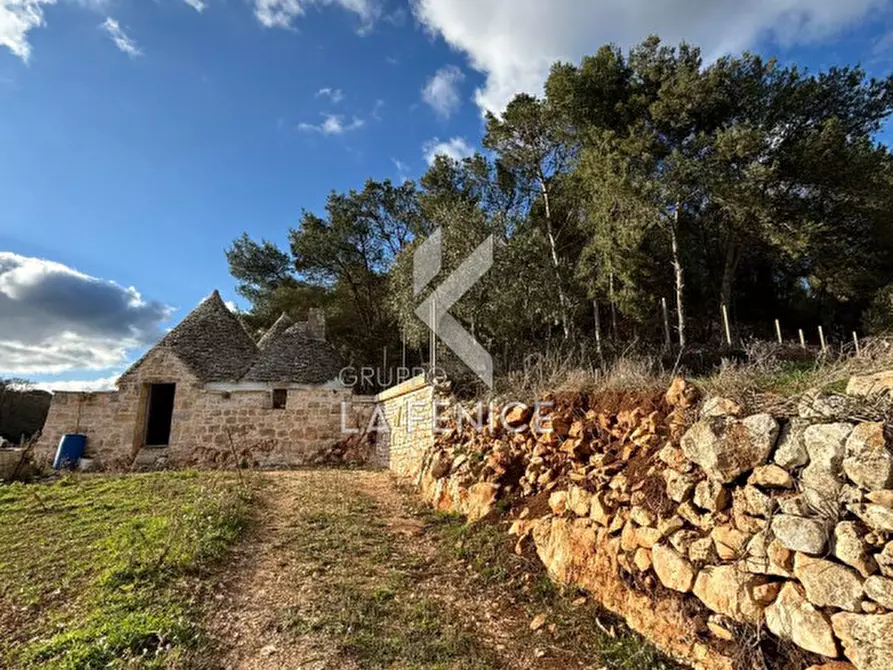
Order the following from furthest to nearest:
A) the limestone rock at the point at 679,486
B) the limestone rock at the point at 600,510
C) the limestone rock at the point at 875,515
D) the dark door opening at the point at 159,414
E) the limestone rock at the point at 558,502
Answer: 1. the dark door opening at the point at 159,414
2. the limestone rock at the point at 558,502
3. the limestone rock at the point at 600,510
4. the limestone rock at the point at 679,486
5. the limestone rock at the point at 875,515

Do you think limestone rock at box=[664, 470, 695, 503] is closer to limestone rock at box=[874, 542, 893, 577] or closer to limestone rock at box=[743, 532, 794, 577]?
limestone rock at box=[743, 532, 794, 577]

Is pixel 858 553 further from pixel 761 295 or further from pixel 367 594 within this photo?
pixel 761 295

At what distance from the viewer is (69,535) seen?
605 cm

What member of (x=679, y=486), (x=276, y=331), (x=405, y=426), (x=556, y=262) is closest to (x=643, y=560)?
(x=679, y=486)

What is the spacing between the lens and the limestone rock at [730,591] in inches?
118

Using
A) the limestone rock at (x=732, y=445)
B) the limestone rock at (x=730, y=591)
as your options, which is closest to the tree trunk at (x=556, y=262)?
the limestone rock at (x=732, y=445)

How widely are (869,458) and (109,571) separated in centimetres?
618

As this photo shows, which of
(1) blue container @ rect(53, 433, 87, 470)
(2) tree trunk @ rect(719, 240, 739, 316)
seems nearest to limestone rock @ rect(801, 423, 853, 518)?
(1) blue container @ rect(53, 433, 87, 470)

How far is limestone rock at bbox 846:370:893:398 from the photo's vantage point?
10.3ft

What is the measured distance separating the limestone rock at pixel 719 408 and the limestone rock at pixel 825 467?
67 centimetres

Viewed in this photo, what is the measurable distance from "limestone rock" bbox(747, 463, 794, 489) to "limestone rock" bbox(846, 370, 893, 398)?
73 cm

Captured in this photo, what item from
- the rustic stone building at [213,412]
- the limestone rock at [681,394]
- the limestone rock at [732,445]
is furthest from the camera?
the rustic stone building at [213,412]

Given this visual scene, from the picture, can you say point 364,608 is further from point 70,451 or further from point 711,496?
point 70,451

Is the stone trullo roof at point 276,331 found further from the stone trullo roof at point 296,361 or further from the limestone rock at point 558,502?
the limestone rock at point 558,502
